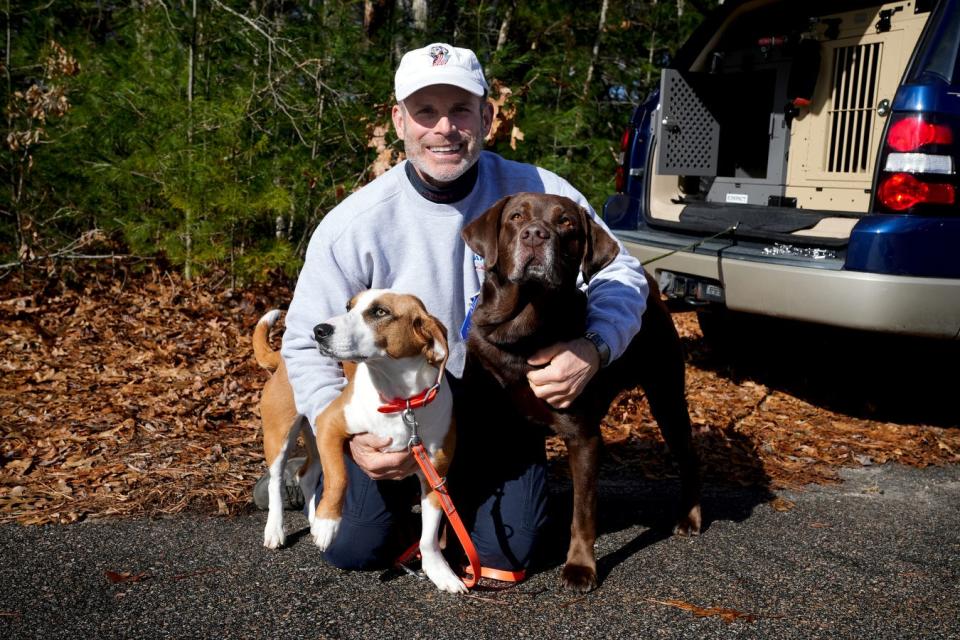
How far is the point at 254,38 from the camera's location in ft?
23.6

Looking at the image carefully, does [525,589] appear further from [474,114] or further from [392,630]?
[474,114]

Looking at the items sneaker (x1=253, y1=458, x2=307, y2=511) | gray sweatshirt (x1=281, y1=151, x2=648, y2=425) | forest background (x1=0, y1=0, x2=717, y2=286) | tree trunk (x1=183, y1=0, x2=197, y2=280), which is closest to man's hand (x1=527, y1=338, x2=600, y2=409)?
gray sweatshirt (x1=281, y1=151, x2=648, y2=425)

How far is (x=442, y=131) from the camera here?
3295mm

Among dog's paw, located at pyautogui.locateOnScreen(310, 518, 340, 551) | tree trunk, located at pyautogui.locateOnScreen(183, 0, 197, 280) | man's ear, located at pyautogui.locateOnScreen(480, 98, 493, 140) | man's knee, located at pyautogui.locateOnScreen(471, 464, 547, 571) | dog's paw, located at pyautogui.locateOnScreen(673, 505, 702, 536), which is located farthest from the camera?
tree trunk, located at pyautogui.locateOnScreen(183, 0, 197, 280)

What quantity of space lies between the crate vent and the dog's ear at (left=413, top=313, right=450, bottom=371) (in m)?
4.36

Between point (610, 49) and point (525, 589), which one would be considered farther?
point (610, 49)

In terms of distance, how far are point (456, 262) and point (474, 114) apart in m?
0.61

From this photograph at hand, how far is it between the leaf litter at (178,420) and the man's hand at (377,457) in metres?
1.00

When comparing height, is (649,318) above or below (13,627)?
above

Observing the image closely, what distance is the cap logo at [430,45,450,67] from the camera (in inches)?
128

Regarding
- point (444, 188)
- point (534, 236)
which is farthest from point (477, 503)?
point (444, 188)

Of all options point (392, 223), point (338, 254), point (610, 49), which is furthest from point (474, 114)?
point (610, 49)

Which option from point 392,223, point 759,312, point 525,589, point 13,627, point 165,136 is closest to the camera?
point 13,627

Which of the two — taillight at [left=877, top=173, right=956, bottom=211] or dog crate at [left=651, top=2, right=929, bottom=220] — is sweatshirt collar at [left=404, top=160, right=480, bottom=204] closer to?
taillight at [left=877, top=173, right=956, bottom=211]
